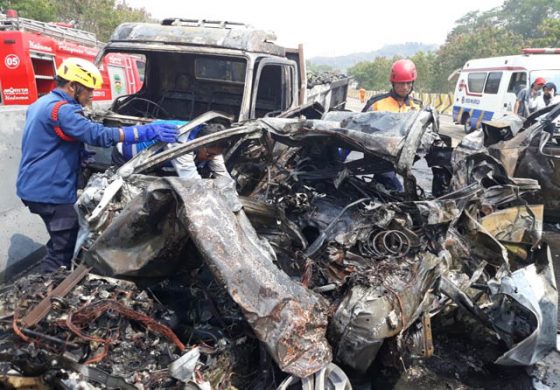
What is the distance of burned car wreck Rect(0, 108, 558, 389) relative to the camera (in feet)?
6.45

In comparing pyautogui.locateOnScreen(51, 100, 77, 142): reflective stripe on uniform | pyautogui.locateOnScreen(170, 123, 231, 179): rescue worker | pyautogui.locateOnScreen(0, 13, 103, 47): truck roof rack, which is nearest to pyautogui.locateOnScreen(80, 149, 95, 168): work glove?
pyautogui.locateOnScreen(51, 100, 77, 142): reflective stripe on uniform

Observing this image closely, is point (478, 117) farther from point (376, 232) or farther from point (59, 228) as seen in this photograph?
point (59, 228)

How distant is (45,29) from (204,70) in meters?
4.93

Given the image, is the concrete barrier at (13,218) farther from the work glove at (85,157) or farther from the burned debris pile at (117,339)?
the burned debris pile at (117,339)

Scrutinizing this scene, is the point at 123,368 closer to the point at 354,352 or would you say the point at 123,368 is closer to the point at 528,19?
the point at 354,352

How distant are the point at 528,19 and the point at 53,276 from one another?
52059 millimetres

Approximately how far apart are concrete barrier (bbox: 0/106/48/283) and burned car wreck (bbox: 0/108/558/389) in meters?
1.73

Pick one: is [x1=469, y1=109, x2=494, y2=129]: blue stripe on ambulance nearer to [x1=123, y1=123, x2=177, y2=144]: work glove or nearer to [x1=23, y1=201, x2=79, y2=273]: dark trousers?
[x1=123, y1=123, x2=177, y2=144]: work glove

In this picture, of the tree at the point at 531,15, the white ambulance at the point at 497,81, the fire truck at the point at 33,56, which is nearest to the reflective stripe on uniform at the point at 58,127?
the fire truck at the point at 33,56

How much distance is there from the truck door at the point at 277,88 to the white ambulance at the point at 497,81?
33.2 ft

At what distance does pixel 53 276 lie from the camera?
2.39 metres

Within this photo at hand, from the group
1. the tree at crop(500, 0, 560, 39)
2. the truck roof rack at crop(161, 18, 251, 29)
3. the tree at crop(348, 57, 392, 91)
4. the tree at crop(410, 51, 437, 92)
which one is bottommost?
the tree at crop(348, 57, 392, 91)

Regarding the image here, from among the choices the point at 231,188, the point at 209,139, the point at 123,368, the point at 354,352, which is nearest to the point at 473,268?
the point at 354,352

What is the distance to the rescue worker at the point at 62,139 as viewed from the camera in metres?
3.02
